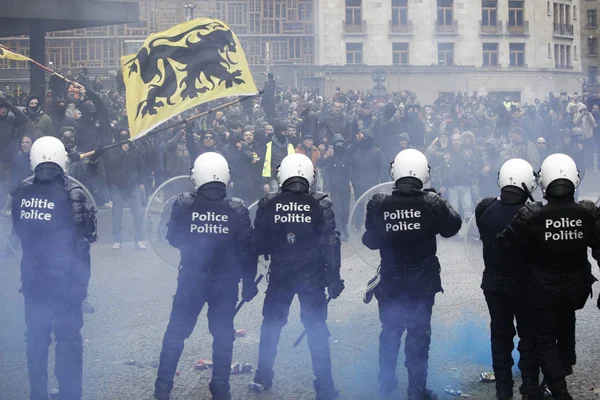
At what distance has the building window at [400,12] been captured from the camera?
5491 cm

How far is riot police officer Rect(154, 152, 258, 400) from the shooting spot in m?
6.34

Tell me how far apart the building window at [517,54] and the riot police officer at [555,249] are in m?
53.5

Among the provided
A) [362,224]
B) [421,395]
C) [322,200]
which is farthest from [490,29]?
[421,395]

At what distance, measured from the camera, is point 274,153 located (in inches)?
523

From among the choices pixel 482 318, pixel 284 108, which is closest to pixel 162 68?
pixel 482 318

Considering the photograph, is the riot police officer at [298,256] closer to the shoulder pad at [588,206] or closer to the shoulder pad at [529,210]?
the shoulder pad at [529,210]

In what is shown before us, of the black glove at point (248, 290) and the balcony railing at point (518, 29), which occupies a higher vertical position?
the balcony railing at point (518, 29)

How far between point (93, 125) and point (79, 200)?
397 inches

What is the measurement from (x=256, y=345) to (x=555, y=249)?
2.98 metres

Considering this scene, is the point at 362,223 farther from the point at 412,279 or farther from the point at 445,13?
the point at 445,13

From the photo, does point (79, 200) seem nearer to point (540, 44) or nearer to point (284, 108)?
point (284, 108)

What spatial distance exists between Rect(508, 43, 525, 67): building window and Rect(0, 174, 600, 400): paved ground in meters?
49.1

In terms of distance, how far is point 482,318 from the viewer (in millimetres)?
8523

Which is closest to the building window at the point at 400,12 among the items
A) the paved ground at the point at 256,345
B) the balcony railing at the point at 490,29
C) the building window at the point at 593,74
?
the balcony railing at the point at 490,29
